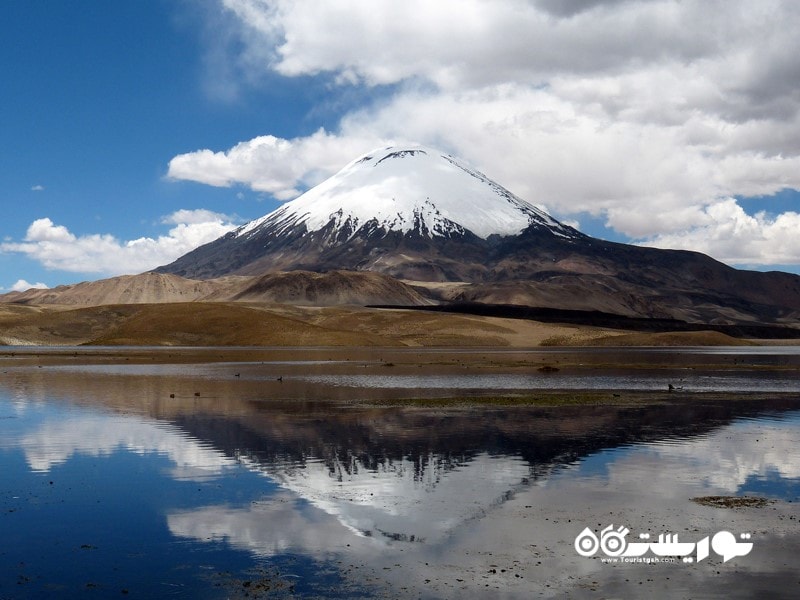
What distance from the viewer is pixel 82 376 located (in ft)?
244

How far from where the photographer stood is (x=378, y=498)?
2267cm

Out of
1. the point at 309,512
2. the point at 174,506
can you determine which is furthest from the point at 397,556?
the point at 174,506

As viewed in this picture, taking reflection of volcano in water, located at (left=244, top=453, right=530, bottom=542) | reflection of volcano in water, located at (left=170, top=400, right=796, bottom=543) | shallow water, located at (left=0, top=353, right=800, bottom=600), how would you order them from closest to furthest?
shallow water, located at (left=0, top=353, right=800, bottom=600) < reflection of volcano in water, located at (left=244, top=453, right=530, bottom=542) < reflection of volcano in water, located at (left=170, top=400, right=796, bottom=543)

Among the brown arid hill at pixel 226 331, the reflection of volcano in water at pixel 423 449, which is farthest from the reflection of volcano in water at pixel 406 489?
the brown arid hill at pixel 226 331

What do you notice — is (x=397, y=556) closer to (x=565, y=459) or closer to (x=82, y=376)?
(x=565, y=459)

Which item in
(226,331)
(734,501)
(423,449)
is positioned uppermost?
(226,331)

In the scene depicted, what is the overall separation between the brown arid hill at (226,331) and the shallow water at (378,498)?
118 m

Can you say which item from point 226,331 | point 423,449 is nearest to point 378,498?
point 423,449

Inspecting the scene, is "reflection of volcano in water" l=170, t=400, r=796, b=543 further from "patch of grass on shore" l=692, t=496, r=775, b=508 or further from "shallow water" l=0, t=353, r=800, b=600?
"patch of grass on shore" l=692, t=496, r=775, b=508

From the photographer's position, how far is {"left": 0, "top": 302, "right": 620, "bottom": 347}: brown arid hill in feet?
536

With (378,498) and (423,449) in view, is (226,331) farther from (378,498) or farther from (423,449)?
(378,498)

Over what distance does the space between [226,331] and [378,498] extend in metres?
149

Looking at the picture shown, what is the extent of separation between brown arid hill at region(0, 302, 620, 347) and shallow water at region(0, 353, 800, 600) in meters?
118

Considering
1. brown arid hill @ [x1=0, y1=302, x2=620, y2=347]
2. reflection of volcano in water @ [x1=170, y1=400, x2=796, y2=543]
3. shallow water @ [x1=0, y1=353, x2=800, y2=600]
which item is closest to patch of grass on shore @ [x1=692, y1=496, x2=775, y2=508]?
shallow water @ [x1=0, y1=353, x2=800, y2=600]
